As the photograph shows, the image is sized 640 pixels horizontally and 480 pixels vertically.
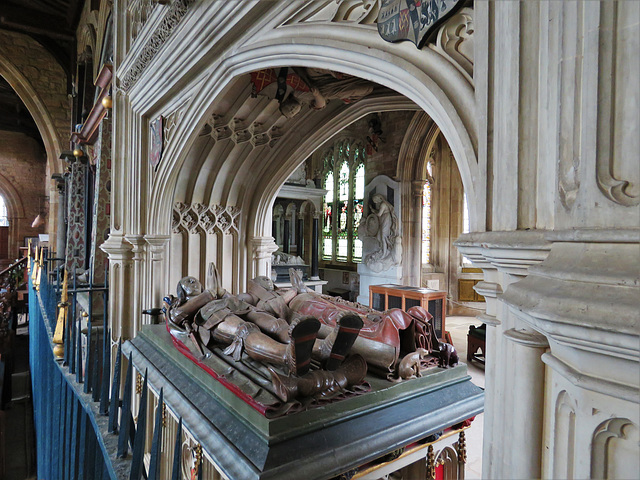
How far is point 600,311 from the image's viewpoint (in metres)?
0.55

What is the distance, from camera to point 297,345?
1475 millimetres

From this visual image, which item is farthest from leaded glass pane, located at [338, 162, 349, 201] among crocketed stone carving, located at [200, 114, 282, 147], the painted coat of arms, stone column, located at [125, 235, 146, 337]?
the painted coat of arms

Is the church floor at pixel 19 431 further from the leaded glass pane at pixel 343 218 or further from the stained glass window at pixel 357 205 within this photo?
the leaded glass pane at pixel 343 218

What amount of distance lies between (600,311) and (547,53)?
574 millimetres

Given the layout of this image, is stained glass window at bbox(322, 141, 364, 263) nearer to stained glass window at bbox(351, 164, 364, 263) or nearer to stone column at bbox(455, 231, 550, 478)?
stained glass window at bbox(351, 164, 364, 263)

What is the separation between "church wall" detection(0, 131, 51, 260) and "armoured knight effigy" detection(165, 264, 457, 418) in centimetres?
1754

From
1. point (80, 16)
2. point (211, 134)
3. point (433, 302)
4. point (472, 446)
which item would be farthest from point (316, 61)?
point (80, 16)

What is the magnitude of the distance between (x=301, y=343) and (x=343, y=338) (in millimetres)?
195

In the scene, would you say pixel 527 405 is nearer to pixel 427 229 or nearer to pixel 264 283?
pixel 264 283

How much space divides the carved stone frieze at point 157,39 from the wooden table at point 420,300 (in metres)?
4.48

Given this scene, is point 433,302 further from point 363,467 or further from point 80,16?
point 80,16

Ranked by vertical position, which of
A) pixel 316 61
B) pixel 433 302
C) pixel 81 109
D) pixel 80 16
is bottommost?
pixel 433 302

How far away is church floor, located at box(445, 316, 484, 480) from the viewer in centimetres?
298

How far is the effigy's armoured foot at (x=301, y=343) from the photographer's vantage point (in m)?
1.43
